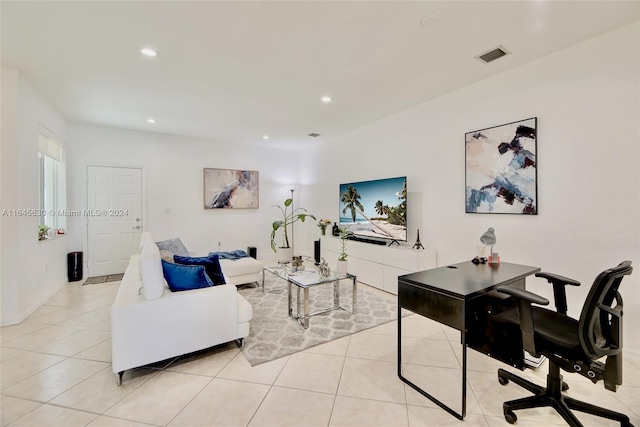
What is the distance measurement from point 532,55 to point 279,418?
375cm

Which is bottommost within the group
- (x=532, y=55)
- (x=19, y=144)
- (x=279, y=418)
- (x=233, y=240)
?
(x=279, y=418)

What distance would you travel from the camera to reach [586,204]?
8.07ft

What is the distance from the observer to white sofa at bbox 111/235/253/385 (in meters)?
A: 2.01

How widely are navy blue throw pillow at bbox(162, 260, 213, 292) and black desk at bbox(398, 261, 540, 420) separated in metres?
1.66

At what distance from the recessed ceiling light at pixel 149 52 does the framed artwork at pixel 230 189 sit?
133 inches

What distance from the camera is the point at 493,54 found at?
8.70ft

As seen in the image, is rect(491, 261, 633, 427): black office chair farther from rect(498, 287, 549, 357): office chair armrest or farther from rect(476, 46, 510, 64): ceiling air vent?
rect(476, 46, 510, 64): ceiling air vent

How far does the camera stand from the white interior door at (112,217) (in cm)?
495

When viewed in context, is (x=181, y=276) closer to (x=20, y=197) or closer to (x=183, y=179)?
(x=20, y=197)

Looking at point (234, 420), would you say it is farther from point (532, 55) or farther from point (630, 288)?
point (532, 55)

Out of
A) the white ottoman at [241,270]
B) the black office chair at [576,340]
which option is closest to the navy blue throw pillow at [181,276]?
the white ottoman at [241,270]

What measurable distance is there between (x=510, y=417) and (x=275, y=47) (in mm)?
3245

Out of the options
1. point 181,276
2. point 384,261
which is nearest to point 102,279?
point 181,276

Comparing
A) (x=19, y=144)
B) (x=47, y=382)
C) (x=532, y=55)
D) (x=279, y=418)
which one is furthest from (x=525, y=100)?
(x=19, y=144)
